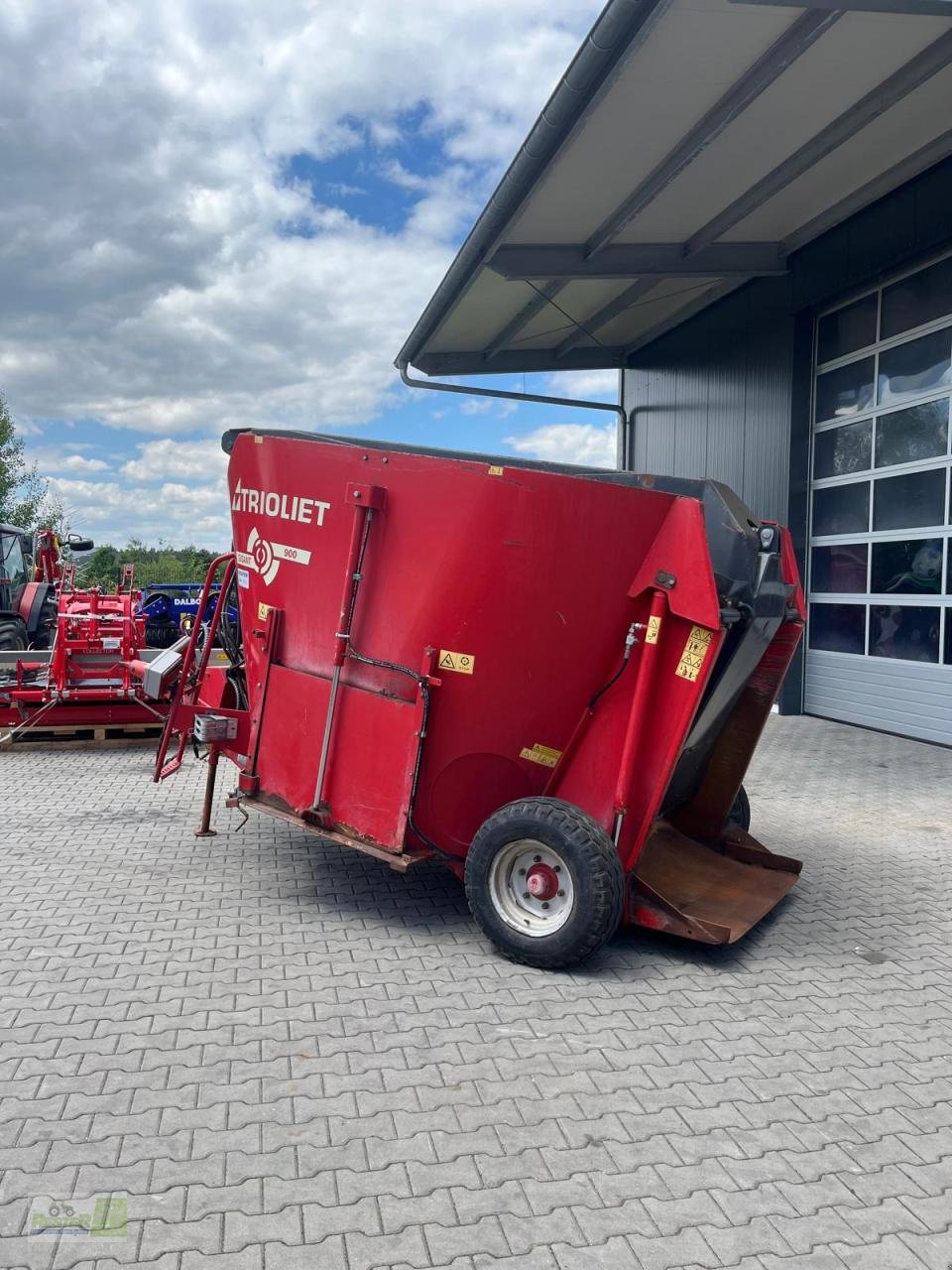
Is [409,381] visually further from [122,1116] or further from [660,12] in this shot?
[122,1116]

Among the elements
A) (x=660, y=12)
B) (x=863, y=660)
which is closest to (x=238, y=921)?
(x=660, y=12)

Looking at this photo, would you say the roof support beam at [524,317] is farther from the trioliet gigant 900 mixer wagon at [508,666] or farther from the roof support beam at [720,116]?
the trioliet gigant 900 mixer wagon at [508,666]

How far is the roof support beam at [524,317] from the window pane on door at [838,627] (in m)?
4.99

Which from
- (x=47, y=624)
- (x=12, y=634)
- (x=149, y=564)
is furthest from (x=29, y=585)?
(x=149, y=564)

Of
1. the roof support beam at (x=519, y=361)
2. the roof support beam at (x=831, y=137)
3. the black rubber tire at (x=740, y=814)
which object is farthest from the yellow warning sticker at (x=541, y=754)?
the roof support beam at (x=519, y=361)

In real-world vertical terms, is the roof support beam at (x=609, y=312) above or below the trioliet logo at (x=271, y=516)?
above

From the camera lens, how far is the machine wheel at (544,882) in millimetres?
3807

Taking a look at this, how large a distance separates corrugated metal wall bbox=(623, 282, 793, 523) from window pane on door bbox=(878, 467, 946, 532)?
1.41 meters

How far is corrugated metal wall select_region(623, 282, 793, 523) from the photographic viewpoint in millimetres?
11695

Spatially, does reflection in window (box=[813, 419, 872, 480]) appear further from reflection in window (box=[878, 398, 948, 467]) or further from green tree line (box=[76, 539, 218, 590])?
green tree line (box=[76, 539, 218, 590])

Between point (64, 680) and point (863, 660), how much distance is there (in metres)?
8.39

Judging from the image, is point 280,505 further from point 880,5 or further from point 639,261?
point 639,261

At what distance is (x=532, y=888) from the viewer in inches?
159

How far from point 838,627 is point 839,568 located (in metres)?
0.70
